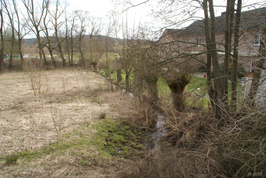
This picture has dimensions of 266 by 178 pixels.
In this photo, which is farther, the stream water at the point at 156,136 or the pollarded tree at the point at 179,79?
the pollarded tree at the point at 179,79

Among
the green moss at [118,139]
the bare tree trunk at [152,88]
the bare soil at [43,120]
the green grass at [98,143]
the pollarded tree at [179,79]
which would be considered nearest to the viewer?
the bare soil at [43,120]

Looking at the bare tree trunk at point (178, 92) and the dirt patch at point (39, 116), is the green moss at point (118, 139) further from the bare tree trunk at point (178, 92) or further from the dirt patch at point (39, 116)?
the bare tree trunk at point (178, 92)

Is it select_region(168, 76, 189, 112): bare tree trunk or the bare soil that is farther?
select_region(168, 76, 189, 112): bare tree trunk

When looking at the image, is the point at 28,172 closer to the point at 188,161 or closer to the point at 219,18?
the point at 188,161

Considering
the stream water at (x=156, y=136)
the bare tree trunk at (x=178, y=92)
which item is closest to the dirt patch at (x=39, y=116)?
the stream water at (x=156, y=136)

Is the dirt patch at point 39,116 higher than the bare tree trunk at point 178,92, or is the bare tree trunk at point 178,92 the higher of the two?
the bare tree trunk at point 178,92

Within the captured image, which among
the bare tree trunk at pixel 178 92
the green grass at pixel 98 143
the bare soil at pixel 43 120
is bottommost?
the green grass at pixel 98 143

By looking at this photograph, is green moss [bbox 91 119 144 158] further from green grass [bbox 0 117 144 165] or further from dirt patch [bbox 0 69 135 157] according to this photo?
dirt patch [bbox 0 69 135 157]

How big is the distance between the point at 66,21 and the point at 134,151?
99.3 ft

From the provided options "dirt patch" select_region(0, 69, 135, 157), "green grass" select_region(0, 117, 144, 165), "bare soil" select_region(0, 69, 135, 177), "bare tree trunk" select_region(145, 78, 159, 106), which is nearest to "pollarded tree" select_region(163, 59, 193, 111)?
"bare tree trunk" select_region(145, 78, 159, 106)

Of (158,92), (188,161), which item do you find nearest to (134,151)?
(188,161)

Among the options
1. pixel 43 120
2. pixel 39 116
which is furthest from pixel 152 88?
pixel 39 116

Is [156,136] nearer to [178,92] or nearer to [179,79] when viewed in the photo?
[178,92]

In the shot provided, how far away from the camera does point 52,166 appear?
13.2 feet
